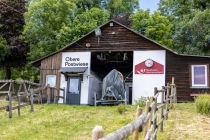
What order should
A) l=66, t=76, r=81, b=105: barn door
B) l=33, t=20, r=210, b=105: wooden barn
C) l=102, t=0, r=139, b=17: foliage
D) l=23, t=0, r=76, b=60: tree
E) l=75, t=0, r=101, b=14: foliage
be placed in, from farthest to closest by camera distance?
l=102, t=0, r=139, b=17: foliage → l=75, t=0, r=101, b=14: foliage → l=23, t=0, r=76, b=60: tree → l=66, t=76, r=81, b=105: barn door → l=33, t=20, r=210, b=105: wooden barn

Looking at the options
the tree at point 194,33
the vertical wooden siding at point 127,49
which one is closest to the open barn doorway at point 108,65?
the vertical wooden siding at point 127,49

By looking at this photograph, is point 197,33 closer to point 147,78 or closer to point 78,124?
point 147,78

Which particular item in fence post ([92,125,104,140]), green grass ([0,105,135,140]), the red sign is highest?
the red sign

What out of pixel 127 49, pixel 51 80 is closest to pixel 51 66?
pixel 51 80

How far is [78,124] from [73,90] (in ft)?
34.2

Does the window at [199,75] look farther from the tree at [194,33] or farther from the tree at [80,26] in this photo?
the tree at [80,26]

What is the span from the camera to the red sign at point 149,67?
2068cm

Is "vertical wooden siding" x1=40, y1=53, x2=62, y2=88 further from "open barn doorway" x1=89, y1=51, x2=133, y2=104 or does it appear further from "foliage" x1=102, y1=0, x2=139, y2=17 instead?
"foliage" x1=102, y1=0, x2=139, y2=17

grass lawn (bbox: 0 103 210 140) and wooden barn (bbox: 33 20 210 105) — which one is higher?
wooden barn (bbox: 33 20 210 105)

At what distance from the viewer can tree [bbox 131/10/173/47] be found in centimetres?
3400

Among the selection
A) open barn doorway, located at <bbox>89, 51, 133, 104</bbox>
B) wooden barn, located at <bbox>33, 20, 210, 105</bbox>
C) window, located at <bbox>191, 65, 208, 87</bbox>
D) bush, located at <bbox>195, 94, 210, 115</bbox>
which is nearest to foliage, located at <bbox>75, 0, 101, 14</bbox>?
open barn doorway, located at <bbox>89, 51, 133, 104</bbox>

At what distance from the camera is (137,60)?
21.1 metres

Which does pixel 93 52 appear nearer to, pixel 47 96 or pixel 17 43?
pixel 47 96

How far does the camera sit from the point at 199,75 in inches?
790
